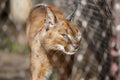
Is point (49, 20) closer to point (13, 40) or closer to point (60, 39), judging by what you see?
point (60, 39)

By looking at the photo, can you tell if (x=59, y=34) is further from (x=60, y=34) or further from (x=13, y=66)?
(x=13, y=66)

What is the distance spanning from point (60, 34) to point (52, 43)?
0.21 meters

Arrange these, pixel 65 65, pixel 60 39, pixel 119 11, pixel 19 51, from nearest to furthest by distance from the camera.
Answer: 1. pixel 119 11
2. pixel 60 39
3. pixel 65 65
4. pixel 19 51

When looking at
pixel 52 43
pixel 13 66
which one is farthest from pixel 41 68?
pixel 13 66

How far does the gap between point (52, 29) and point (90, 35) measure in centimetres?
141

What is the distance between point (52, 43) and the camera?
5.53 meters

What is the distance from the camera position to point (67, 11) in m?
7.20

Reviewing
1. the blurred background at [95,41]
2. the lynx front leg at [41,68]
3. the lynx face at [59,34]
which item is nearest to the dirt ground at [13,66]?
the blurred background at [95,41]

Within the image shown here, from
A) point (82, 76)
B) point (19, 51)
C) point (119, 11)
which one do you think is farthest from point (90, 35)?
point (19, 51)

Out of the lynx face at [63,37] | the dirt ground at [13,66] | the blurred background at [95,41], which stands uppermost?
the lynx face at [63,37]

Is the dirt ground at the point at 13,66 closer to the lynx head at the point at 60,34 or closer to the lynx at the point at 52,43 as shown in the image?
the lynx at the point at 52,43

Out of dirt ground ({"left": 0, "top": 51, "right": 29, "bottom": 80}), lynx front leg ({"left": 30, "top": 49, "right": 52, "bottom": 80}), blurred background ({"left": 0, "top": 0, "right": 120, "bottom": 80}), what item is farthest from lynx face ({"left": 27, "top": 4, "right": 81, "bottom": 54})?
dirt ground ({"left": 0, "top": 51, "right": 29, "bottom": 80})

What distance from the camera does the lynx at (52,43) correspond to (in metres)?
5.25

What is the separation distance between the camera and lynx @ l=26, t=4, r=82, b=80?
5.25 meters
